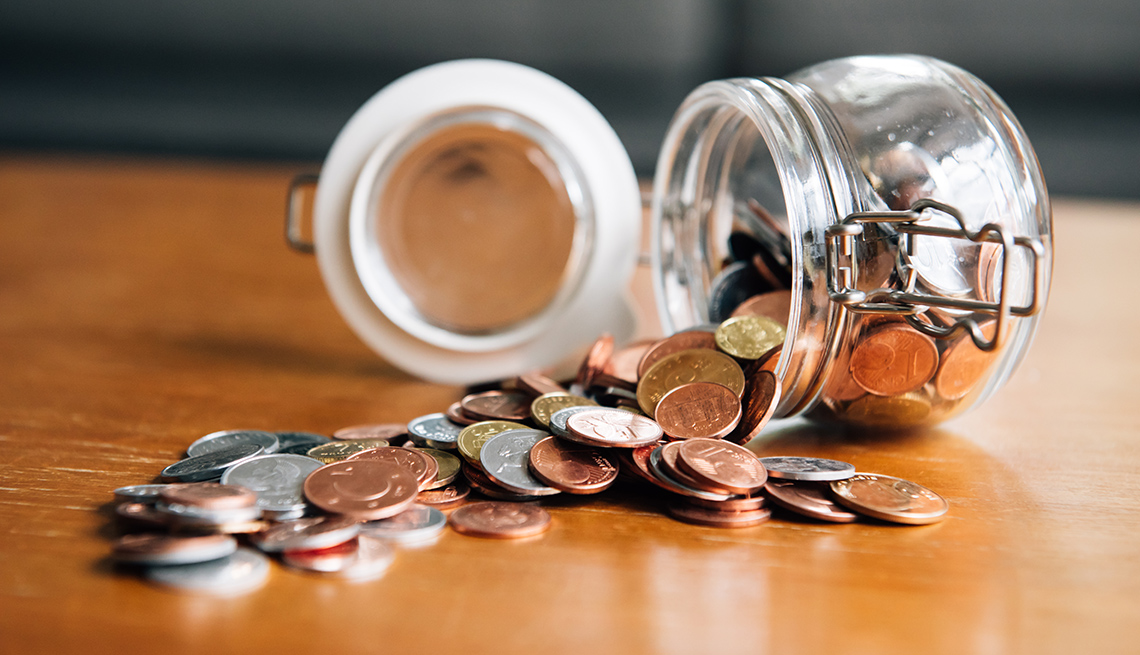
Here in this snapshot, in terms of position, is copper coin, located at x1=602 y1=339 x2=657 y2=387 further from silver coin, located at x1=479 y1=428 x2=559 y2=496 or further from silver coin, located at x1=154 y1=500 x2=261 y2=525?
silver coin, located at x1=154 y1=500 x2=261 y2=525

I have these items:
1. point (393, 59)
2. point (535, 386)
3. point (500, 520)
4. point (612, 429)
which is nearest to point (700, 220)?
point (535, 386)

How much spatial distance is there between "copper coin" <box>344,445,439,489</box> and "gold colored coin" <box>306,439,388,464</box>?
2 centimetres

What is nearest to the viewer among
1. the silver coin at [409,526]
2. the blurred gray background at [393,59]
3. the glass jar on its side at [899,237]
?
the silver coin at [409,526]

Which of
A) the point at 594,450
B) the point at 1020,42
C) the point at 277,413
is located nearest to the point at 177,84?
the point at 277,413

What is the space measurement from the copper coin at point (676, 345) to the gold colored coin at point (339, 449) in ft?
0.84

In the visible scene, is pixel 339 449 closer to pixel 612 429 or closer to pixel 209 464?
pixel 209 464

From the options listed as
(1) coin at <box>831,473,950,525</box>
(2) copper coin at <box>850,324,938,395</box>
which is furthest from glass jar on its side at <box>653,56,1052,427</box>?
(1) coin at <box>831,473,950,525</box>

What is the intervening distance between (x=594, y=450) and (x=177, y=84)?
1.94 metres

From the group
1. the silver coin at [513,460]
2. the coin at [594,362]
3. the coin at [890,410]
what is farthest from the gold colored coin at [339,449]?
the coin at [890,410]

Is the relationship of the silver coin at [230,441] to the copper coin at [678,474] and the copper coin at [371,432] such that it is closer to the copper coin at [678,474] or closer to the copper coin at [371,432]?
the copper coin at [371,432]

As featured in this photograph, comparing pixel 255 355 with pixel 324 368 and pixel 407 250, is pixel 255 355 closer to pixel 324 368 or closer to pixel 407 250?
pixel 324 368

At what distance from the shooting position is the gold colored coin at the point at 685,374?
78 cm

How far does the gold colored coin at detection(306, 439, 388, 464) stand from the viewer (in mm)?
728

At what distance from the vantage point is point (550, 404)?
0.80 metres
